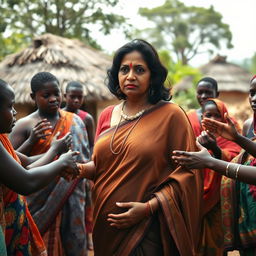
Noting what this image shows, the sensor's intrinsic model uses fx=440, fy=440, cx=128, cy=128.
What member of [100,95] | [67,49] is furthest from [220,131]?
[67,49]

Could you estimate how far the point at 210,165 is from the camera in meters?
2.89

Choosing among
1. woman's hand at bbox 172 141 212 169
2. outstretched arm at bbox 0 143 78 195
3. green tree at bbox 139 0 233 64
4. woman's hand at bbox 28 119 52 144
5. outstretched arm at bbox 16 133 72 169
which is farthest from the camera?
green tree at bbox 139 0 233 64

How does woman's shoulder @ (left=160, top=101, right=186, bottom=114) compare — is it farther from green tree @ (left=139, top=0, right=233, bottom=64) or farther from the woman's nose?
green tree @ (left=139, top=0, right=233, bottom=64)

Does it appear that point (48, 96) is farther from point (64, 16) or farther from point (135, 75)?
point (64, 16)

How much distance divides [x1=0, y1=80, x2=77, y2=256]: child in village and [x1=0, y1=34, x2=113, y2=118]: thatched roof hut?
746cm

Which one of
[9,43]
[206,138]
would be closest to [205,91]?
[206,138]

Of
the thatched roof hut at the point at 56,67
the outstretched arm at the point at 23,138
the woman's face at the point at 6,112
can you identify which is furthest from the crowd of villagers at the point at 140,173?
the thatched roof hut at the point at 56,67

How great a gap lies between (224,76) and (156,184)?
20121 millimetres

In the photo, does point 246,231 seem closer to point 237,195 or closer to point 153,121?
point 237,195

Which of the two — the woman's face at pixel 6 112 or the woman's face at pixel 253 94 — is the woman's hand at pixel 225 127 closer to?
the woman's face at pixel 253 94

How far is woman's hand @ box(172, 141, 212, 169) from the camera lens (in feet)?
9.16

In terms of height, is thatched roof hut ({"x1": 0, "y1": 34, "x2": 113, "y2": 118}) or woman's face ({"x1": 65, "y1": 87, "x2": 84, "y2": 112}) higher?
thatched roof hut ({"x1": 0, "y1": 34, "x2": 113, "y2": 118})

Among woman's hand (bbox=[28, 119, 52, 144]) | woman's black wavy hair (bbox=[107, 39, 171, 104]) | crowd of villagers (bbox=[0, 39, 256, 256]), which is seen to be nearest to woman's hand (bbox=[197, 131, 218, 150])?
crowd of villagers (bbox=[0, 39, 256, 256])

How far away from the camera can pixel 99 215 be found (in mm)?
3068
